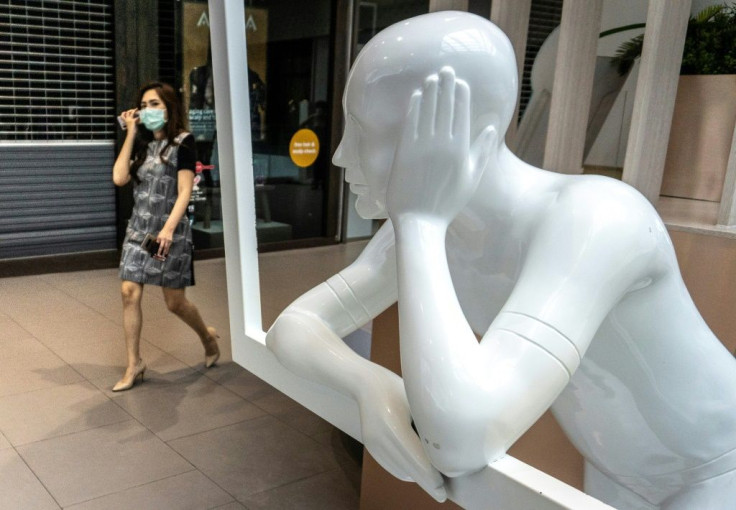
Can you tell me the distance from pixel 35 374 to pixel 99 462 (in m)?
1.21

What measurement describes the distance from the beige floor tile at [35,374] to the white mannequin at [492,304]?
336 centimetres

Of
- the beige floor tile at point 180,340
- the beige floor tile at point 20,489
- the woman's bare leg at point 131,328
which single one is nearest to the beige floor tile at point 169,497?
the beige floor tile at point 20,489

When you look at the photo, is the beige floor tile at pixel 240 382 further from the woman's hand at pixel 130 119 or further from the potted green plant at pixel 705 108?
the potted green plant at pixel 705 108

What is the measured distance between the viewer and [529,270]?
882 millimetres

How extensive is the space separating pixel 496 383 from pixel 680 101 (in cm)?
104

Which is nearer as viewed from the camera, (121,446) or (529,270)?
(529,270)

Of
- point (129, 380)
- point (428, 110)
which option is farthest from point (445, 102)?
point (129, 380)

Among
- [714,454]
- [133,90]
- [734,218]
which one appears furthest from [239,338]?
[133,90]

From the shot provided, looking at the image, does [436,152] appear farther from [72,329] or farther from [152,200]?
[72,329]

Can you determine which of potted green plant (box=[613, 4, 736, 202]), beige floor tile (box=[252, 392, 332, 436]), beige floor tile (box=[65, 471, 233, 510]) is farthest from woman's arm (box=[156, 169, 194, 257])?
potted green plant (box=[613, 4, 736, 202])

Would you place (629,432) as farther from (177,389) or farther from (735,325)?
(177,389)

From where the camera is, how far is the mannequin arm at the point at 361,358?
916 mm

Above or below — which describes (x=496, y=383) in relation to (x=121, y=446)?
above

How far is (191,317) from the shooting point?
424cm
